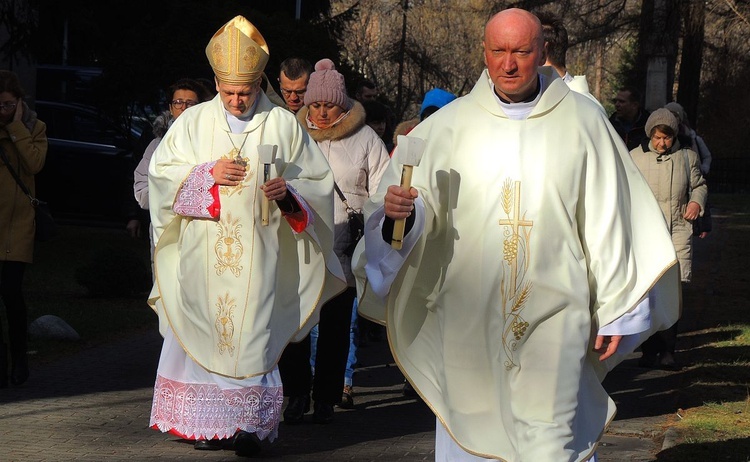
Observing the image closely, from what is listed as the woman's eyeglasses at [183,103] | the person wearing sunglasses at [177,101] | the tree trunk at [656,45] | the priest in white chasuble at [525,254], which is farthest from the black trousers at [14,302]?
the tree trunk at [656,45]

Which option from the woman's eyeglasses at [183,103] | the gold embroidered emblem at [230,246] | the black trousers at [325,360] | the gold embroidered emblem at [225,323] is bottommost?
the black trousers at [325,360]

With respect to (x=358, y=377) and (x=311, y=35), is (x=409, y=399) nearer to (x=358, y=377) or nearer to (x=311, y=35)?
(x=358, y=377)

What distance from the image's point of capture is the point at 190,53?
1722cm

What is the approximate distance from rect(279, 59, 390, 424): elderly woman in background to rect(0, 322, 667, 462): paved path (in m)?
0.26

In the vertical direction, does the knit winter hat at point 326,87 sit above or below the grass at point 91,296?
above

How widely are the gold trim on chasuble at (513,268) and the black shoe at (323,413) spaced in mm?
3275

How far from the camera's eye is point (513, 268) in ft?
15.7

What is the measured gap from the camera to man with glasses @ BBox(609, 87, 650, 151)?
34.7ft

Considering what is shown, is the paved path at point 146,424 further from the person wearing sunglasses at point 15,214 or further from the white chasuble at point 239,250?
the white chasuble at point 239,250

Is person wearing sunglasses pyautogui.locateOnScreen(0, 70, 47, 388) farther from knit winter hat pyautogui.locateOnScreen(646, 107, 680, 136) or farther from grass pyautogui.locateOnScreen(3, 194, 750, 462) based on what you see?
knit winter hat pyautogui.locateOnScreen(646, 107, 680, 136)

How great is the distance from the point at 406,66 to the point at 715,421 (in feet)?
106

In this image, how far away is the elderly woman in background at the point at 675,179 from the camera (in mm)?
9875

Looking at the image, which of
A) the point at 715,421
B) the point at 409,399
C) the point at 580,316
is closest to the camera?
the point at 580,316

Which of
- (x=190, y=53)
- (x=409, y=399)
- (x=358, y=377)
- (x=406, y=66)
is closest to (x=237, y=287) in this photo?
(x=409, y=399)
